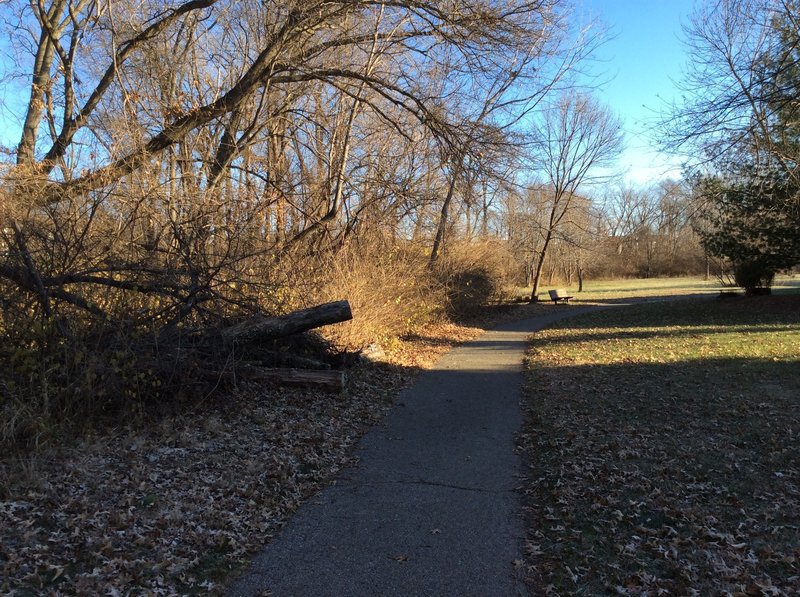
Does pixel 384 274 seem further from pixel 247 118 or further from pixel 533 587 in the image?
pixel 533 587

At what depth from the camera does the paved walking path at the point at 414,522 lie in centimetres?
364

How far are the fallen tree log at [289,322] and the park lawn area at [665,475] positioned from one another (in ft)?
10.6

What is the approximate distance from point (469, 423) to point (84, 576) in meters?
5.06

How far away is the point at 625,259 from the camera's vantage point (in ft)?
251

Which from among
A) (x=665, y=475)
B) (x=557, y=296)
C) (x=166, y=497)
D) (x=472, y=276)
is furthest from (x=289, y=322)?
(x=557, y=296)

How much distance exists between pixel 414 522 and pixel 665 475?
2.63 m

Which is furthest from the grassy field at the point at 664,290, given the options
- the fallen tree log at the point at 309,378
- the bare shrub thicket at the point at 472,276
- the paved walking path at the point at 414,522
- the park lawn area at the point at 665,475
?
the paved walking path at the point at 414,522

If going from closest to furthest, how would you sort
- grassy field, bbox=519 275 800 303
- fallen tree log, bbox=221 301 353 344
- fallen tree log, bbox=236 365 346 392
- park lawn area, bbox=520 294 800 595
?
park lawn area, bbox=520 294 800 595 < fallen tree log, bbox=221 301 353 344 < fallen tree log, bbox=236 365 346 392 < grassy field, bbox=519 275 800 303

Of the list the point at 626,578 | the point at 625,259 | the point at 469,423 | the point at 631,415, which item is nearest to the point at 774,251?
the point at 631,415

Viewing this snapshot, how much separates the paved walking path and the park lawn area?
28 centimetres

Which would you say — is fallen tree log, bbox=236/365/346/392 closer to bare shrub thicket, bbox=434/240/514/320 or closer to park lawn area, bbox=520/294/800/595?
park lawn area, bbox=520/294/800/595

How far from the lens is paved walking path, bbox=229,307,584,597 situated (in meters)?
3.64

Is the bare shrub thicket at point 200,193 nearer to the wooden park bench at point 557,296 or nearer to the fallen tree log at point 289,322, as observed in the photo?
the fallen tree log at point 289,322

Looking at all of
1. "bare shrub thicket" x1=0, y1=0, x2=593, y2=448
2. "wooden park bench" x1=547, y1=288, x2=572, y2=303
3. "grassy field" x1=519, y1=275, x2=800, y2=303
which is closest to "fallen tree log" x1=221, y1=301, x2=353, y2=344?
"bare shrub thicket" x1=0, y1=0, x2=593, y2=448
